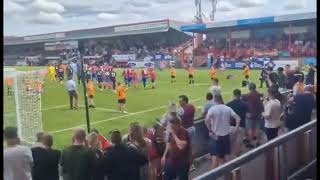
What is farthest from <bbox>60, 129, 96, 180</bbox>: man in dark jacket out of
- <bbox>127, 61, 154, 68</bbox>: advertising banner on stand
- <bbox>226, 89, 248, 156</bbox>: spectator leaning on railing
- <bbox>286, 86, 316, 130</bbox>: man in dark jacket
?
<bbox>286, 86, 316, 130</bbox>: man in dark jacket

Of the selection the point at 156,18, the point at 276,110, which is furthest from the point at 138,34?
the point at 276,110

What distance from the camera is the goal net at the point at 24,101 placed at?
333 cm

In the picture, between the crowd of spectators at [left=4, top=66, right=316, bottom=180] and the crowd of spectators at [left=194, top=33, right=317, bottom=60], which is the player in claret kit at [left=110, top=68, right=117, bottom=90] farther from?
the crowd of spectators at [left=194, top=33, right=317, bottom=60]

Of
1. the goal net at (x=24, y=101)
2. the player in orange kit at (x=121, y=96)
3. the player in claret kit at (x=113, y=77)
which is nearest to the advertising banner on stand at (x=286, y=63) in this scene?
the player in orange kit at (x=121, y=96)

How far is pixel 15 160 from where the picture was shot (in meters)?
3.09

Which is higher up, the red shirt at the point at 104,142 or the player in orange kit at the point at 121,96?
the player in orange kit at the point at 121,96

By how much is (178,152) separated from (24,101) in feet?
3.89

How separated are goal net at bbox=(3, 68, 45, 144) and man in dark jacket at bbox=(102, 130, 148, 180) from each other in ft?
1.70

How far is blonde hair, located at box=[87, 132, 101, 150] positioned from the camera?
Result: 342 centimetres

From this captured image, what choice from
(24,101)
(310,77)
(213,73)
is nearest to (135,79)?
(213,73)

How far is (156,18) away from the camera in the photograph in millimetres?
4191

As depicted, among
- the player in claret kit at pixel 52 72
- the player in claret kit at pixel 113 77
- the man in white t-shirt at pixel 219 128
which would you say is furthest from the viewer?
the man in white t-shirt at pixel 219 128

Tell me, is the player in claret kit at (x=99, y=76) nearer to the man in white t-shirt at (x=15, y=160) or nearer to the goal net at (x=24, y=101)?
the goal net at (x=24, y=101)

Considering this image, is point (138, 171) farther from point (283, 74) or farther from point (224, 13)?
point (283, 74)
